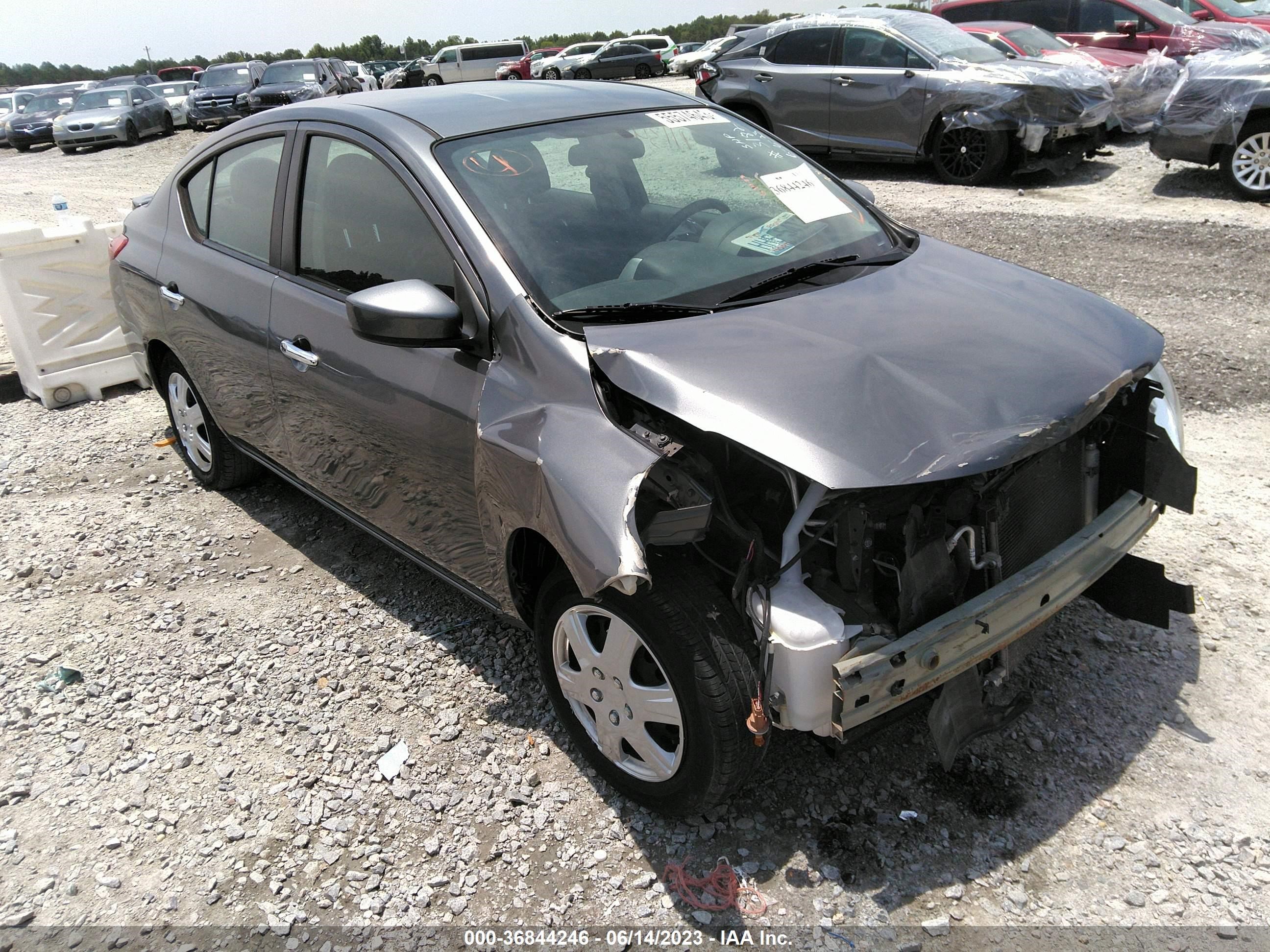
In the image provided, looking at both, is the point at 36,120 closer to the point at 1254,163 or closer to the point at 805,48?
the point at 805,48

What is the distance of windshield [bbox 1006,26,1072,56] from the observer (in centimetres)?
1138

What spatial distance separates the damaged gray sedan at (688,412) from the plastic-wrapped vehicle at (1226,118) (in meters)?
6.99

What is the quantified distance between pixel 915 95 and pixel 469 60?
28634 millimetres

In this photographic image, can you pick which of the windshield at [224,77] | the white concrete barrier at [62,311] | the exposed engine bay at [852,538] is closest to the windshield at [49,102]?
the windshield at [224,77]

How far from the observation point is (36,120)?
2564 cm

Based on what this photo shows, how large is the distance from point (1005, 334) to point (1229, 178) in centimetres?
813

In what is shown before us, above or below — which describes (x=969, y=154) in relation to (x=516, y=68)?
below

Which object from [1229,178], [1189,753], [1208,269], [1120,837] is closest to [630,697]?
[1120,837]

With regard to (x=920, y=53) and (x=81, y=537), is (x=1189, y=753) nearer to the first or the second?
(x=81, y=537)

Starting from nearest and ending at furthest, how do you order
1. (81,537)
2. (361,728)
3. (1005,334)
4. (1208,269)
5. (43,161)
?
(1005,334)
(361,728)
(81,537)
(1208,269)
(43,161)

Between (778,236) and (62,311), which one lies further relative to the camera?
(62,311)

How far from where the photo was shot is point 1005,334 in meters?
2.76

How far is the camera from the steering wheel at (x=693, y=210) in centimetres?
325

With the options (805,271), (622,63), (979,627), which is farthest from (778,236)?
(622,63)
